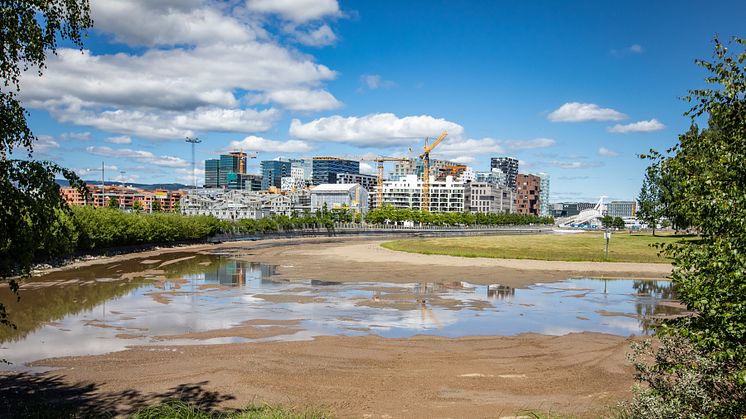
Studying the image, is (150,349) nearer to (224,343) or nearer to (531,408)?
(224,343)

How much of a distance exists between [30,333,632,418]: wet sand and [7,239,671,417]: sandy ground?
0.05 metres

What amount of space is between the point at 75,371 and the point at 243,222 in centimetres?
14609

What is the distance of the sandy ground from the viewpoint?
21.0 meters

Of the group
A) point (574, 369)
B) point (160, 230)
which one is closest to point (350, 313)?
point (574, 369)

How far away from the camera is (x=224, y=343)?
1197 inches

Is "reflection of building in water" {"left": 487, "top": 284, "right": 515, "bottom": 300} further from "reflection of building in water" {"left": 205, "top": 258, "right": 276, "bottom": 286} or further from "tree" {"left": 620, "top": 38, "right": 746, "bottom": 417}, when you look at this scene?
"tree" {"left": 620, "top": 38, "right": 746, "bottom": 417}

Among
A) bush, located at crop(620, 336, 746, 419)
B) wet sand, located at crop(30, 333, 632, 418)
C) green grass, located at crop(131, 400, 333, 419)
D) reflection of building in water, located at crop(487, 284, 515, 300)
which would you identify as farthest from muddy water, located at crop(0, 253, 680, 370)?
bush, located at crop(620, 336, 746, 419)

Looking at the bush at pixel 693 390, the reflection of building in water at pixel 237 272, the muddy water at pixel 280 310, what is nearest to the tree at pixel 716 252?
the bush at pixel 693 390

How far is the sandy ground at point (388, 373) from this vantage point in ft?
69.1

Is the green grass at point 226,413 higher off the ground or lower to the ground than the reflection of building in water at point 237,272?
higher

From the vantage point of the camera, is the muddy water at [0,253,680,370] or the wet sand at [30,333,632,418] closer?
the wet sand at [30,333,632,418]

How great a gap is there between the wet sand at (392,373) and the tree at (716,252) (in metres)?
8.08

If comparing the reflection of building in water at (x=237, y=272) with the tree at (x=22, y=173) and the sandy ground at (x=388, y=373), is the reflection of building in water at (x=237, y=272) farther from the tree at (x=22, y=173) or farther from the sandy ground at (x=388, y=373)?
the tree at (x=22, y=173)

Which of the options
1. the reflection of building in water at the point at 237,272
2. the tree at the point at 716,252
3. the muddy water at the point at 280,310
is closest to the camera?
the tree at the point at 716,252
